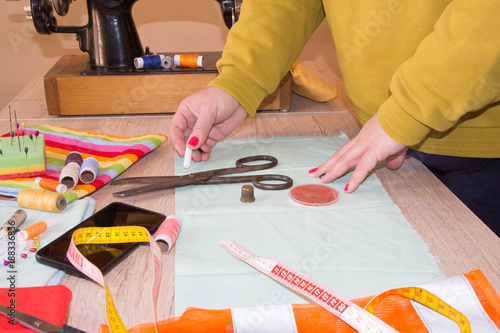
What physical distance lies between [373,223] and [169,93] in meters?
0.74

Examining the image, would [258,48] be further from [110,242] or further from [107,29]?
[110,242]

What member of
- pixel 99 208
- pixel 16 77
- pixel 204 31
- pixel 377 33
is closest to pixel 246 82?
pixel 377 33

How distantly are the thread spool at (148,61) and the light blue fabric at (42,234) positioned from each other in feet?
1.83

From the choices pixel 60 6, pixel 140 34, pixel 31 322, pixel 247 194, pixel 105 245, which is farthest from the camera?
pixel 140 34

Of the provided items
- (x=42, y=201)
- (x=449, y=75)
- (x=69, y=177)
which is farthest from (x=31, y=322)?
(x=449, y=75)

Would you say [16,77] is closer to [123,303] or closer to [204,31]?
[204,31]

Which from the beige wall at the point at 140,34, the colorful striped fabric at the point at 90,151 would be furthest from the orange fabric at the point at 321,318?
the beige wall at the point at 140,34

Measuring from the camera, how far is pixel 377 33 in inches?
37.7

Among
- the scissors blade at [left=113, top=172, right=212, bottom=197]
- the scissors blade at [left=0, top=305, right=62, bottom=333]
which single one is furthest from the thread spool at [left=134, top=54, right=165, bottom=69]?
the scissors blade at [left=0, top=305, right=62, bottom=333]

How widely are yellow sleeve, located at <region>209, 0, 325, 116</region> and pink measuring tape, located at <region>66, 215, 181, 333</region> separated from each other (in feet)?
1.38

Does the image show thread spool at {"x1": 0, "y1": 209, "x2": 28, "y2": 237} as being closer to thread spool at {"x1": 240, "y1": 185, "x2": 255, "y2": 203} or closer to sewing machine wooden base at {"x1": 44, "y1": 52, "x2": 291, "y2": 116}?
thread spool at {"x1": 240, "y1": 185, "x2": 255, "y2": 203}

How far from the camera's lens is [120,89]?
51.3 inches

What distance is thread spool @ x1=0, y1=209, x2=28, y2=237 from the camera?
0.75m

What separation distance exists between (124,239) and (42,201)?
7.4 inches
